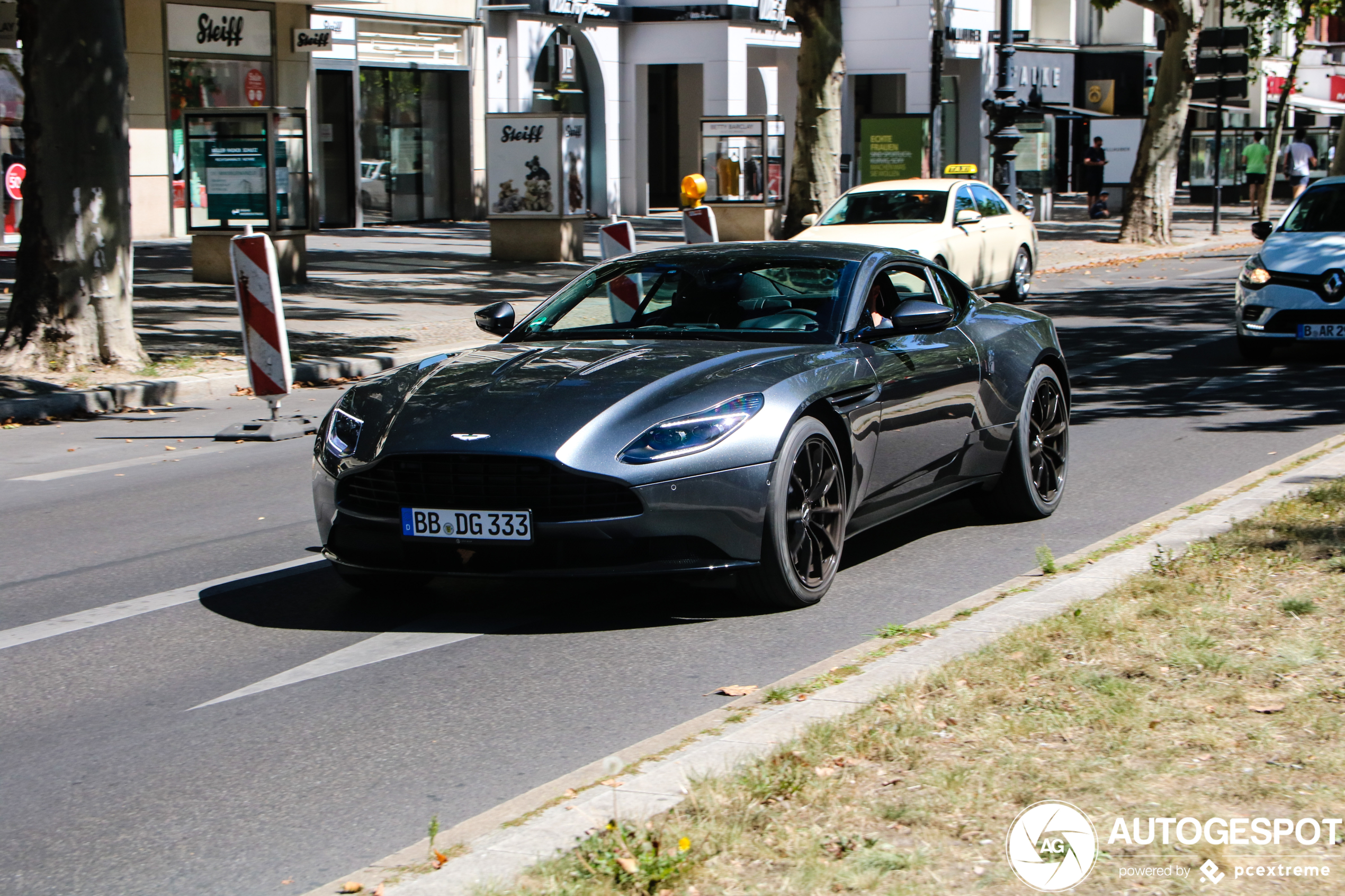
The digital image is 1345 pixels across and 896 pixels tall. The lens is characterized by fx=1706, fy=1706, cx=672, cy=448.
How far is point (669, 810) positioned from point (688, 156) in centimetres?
4091

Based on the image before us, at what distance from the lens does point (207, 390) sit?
13.9 m

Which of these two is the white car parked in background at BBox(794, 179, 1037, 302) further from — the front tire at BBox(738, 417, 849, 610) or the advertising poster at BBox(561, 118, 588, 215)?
the front tire at BBox(738, 417, 849, 610)

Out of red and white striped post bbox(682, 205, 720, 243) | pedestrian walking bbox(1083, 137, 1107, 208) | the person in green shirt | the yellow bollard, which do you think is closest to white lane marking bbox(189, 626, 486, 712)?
red and white striped post bbox(682, 205, 720, 243)

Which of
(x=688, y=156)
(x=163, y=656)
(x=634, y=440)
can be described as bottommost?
(x=163, y=656)

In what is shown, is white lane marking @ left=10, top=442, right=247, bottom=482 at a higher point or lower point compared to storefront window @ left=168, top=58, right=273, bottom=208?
lower

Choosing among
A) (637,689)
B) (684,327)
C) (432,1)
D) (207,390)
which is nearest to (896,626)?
(637,689)

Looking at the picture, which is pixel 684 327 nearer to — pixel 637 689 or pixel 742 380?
pixel 742 380

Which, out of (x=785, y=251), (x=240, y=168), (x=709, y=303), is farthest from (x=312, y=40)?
(x=709, y=303)

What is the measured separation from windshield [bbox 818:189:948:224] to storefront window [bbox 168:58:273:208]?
12.7 metres

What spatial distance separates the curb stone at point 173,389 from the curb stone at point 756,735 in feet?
28.2

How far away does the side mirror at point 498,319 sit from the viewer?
25.1 ft

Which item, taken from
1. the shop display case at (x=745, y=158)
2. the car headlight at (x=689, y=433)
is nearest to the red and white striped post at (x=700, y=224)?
the shop display case at (x=745, y=158)

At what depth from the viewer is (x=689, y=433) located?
5934mm

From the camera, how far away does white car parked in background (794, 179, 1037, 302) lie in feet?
66.1
